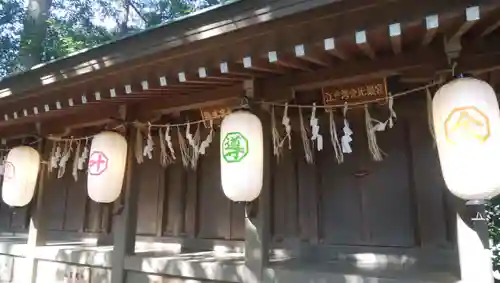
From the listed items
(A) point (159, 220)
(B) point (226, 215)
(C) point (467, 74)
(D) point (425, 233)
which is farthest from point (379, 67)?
(A) point (159, 220)

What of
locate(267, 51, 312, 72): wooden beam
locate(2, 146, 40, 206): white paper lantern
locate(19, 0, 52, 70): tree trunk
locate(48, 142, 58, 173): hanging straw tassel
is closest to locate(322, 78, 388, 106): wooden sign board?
locate(267, 51, 312, 72): wooden beam

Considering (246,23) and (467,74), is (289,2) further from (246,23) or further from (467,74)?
(467,74)

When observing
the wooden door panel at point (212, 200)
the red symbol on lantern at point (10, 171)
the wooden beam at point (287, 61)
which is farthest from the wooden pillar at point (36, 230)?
the wooden beam at point (287, 61)

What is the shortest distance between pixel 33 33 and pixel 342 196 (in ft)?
28.7

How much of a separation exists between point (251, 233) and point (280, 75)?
5.02 feet

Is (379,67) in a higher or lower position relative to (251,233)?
higher

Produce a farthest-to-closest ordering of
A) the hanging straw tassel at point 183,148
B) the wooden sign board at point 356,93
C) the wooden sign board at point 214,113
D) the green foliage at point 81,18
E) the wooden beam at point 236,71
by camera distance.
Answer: the green foliage at point 81,18 < the hanging straw tassel at point 183,148 < the wooden sign board at point 214,113 < the wooden sign board at point 356,93 < the wooden beam at point 236,71

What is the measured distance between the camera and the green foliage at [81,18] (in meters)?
12.1

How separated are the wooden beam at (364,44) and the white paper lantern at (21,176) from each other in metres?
4.80

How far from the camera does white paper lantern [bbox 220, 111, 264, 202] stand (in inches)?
132

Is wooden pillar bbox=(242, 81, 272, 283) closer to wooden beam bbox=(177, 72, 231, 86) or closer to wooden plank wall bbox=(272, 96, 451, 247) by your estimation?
wooden beam bbox=(177, 72, 231, 86)

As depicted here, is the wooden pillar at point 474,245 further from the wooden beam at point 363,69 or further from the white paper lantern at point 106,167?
the white paper lantern at point 106,167

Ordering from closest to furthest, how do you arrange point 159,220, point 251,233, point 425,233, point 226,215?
point 251,233 → point 425,233 → point 226,215 → point 159,220

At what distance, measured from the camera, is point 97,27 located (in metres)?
12.8
